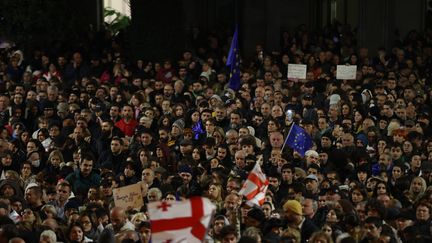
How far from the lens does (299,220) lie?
16703mm

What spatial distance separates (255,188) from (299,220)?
80 cm

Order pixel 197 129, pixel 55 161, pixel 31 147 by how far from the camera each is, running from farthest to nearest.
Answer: pixel 197 129, pixel 31 147, pixel 55 161

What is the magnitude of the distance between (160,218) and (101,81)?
16191 millimetres

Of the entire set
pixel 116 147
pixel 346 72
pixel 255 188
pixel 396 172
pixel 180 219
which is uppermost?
pixel 180 219

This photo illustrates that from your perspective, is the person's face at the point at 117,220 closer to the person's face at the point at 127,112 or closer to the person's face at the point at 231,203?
the person's face at the point at 231,203

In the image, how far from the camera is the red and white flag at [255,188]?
56.3ft

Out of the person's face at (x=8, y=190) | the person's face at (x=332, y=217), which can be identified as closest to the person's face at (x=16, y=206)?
the person's face at (x=8, y=190)

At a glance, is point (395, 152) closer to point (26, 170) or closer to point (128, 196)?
point (128, 196)

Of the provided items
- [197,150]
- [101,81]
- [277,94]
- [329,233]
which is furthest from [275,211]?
[101,81]

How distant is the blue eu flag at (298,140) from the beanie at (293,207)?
4407 millimetres

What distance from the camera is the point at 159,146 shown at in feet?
70.6

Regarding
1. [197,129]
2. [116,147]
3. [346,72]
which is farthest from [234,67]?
[116,147]

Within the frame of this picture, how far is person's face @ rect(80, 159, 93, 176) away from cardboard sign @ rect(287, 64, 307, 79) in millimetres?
7972

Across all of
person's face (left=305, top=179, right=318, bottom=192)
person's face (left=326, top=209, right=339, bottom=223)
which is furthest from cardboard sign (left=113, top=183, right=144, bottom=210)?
person's face (left=326, top=209, right=339, bottom=223)
